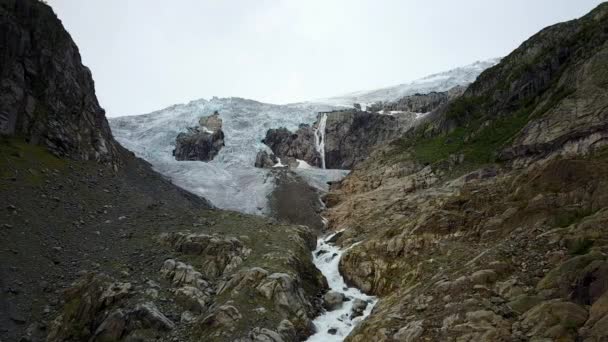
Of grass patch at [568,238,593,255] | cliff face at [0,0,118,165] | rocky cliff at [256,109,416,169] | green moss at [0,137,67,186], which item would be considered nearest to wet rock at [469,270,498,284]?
grass patch at [568,238,593,255]

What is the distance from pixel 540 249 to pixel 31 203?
2871 centimetres

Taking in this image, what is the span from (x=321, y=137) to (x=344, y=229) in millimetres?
55316

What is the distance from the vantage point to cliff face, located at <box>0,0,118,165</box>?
35.7 meters

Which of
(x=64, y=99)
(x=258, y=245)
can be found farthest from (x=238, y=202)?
(x=258, y=245)

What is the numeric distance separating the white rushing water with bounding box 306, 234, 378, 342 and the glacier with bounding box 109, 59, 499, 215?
71.3 ft

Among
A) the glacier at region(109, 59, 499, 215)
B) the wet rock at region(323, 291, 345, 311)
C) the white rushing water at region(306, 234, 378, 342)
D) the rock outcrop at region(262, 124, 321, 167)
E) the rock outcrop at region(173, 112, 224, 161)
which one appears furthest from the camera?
the rock outcrop at region(262, 124, 321, 167)

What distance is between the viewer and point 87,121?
4241 centimetres

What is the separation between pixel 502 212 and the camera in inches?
882

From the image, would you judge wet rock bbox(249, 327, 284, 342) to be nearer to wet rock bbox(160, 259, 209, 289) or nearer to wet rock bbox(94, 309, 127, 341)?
wet rock bbox(160, 259, 209, 289)

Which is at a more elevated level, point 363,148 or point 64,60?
point 64,60

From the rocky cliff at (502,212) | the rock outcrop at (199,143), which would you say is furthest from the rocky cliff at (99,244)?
the rock outcrop at (199,143)

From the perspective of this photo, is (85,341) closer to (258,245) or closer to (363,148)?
(258,245)

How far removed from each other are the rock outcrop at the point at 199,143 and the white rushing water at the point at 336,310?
5833 cm

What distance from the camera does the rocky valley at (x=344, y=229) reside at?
16422 millimetres
